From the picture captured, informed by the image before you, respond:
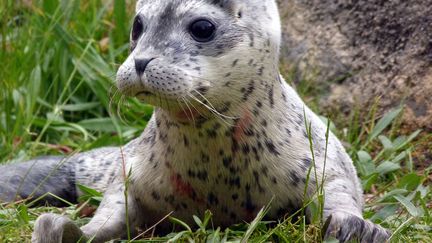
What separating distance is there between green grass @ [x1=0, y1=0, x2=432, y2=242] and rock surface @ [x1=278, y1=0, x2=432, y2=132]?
0.47 ft

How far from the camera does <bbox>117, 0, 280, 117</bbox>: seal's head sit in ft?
12.9

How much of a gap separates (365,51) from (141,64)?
2.82m

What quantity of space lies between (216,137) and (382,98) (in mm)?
2232

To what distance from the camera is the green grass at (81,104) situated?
18.6 ft

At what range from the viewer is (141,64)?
154 inches

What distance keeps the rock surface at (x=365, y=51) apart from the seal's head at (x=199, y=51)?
1957 mm

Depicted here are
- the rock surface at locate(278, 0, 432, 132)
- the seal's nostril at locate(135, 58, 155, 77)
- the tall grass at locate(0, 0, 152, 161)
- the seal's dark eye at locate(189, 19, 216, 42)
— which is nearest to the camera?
the seal's nostril at locate(135, 58, 155, 77)

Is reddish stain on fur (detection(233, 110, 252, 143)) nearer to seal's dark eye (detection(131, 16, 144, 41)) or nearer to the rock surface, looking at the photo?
seal's dark eye (detection(131, 16, 144, 41))

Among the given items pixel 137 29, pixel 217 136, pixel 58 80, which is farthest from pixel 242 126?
pixel 58 80

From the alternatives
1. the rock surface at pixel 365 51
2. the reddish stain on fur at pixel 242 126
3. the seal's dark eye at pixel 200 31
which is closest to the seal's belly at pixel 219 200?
the reddish stain on fur at pixel 242 126

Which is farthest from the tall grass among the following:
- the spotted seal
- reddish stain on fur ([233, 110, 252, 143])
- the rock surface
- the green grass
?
reddish stain on fur ([233, 110, 252, 143])

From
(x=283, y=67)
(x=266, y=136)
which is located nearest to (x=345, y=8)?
(x=283, y=67)

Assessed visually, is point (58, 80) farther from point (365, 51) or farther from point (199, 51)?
point (199, 51)

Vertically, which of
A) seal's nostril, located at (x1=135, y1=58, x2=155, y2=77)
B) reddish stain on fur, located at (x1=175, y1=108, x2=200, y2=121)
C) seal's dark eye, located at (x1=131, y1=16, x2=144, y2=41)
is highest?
seal's dark eye, located at (x1=131, y1=16, x2=144, y2=41)
